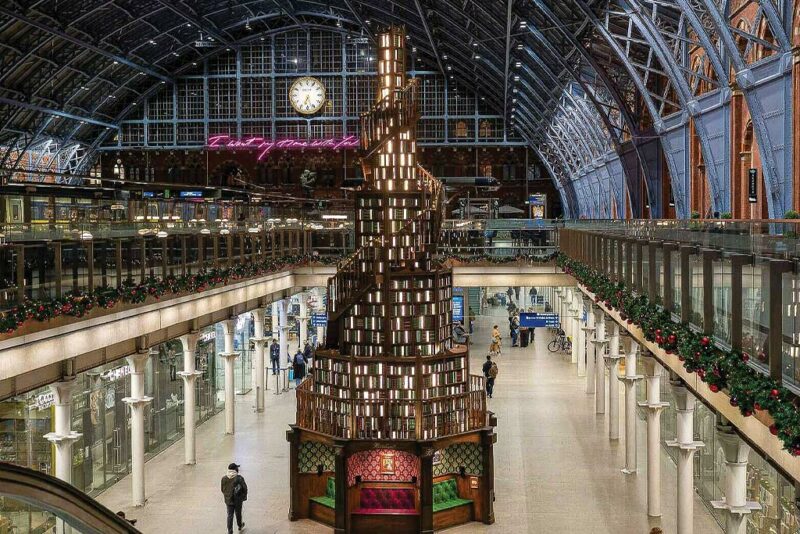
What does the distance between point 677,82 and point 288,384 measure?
1771cm

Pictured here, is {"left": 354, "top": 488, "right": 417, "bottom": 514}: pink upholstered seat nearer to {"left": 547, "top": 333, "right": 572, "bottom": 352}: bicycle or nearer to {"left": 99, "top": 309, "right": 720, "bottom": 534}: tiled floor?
{"left": 99, "top": 309, "right": 720, "bottom": 534}: tiled floor

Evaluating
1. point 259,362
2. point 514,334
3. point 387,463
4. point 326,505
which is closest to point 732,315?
point 387,463

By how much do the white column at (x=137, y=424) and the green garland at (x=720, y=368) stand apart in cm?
987

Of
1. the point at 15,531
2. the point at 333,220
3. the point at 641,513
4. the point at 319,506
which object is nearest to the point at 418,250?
the point at 319,506

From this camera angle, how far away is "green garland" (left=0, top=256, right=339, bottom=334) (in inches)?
546

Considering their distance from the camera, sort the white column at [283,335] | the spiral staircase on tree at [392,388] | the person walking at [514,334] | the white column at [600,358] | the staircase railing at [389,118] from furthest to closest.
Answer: the person walking at [514,334] → the white column at [283,335] → the white column at [600,358] → the staircase railing at [389,118] → the spiral staircase on tree at [392,388]

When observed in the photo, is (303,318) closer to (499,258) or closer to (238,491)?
(499,258)

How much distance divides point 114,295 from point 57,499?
13.8 meters

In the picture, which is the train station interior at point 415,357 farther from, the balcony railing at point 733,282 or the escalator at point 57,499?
the escalator at point 57,499

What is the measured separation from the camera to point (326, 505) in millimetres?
18891

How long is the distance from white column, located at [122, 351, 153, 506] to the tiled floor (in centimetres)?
42

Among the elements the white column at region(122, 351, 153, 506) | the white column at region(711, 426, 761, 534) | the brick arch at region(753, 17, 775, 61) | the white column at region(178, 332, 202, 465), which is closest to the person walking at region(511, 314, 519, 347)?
the white column at region(178, 332, 202, 465)

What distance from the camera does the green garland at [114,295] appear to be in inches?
546

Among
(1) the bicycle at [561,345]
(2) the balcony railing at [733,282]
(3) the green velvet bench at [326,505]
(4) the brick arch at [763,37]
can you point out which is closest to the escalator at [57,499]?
(2) the balcony railing at [733,282]
